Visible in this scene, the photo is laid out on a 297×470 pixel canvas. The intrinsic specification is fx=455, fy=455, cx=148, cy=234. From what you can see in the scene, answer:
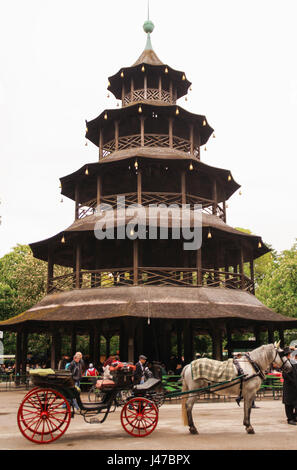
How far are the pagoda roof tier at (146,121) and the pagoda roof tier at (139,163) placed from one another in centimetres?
278

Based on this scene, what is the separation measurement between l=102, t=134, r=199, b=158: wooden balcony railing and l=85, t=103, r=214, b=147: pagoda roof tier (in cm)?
101

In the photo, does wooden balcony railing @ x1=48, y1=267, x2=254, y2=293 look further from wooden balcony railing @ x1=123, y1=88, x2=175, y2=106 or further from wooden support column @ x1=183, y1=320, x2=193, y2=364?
wooden balcony railing @ x1=123, y1=88, x2=175, y2=106

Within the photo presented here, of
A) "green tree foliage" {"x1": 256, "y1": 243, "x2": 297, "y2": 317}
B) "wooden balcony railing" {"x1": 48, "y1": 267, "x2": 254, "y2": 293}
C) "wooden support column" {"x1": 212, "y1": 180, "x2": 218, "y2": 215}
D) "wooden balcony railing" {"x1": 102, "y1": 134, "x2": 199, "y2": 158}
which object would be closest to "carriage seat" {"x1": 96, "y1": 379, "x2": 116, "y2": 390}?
"wooden balcony railing" {"x1": 48, "y1": 267, "x2": 254, "y2": 293}

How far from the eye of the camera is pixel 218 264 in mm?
28562

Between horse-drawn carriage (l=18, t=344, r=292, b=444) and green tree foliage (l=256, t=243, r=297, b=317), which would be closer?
horse-drawn carriage (l=18, t=344, r=292, b=444)

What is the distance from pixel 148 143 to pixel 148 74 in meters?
6.76

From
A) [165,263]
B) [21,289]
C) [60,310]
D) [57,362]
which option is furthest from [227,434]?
[21,289]

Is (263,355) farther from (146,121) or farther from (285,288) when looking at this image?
(285,288)

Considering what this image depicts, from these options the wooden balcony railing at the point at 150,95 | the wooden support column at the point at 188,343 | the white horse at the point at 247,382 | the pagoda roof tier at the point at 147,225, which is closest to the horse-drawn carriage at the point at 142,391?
the white horse at the point at 247,382

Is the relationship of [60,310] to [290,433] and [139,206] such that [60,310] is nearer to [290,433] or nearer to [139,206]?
[139,206]

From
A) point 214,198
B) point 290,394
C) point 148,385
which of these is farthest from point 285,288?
point 148,385

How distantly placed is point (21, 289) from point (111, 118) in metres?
21.8

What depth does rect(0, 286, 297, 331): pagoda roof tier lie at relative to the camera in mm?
21250

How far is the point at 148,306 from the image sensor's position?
70.3ft
